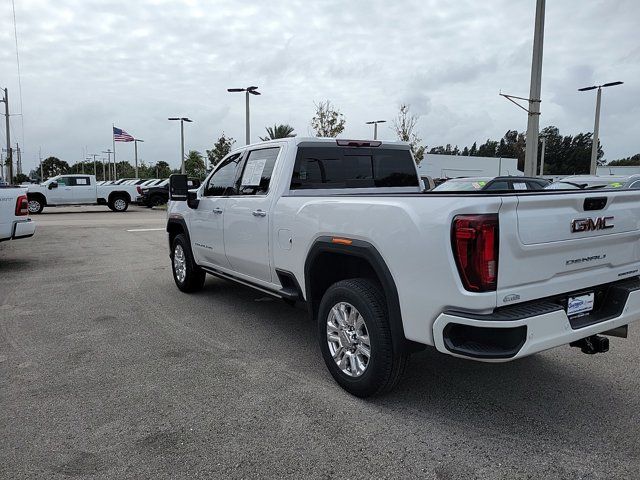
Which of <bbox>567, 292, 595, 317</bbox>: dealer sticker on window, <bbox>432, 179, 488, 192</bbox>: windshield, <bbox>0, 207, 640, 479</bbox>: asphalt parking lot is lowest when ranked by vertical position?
<bbox>0, 207, 640, 479</bbox>: asphalt parking lot

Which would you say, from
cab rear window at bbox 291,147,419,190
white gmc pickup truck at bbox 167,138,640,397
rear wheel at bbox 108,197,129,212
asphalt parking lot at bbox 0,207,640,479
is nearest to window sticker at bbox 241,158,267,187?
white gmc pickup truck at bbox 167,138,640,397

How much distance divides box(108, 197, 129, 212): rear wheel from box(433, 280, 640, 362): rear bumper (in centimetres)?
2510

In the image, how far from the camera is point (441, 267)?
2922mm

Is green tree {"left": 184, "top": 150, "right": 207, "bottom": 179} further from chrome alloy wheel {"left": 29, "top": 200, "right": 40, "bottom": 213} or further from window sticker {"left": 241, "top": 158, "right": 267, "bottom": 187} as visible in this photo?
window sticker {"left": 241, "top": 158, "right": 267, "bottom": 187}

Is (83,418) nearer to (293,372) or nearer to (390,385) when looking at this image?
(293,372)

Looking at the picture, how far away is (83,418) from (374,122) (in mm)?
37100

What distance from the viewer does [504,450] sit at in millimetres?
3014

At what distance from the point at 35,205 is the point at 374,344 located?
24604 millimetres

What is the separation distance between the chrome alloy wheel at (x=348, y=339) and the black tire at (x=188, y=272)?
3.29 metres

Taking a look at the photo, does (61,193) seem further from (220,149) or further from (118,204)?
(220,149)

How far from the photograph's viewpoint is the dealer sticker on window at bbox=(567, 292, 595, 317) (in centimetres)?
322

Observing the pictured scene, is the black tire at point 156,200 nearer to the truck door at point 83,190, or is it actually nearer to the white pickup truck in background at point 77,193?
the white pickup truck in background at point 77,193

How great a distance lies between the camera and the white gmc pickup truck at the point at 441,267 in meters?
2.86

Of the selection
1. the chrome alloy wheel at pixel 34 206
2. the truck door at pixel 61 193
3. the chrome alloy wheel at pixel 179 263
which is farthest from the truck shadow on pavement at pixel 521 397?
the truck door at pixel 61 193
